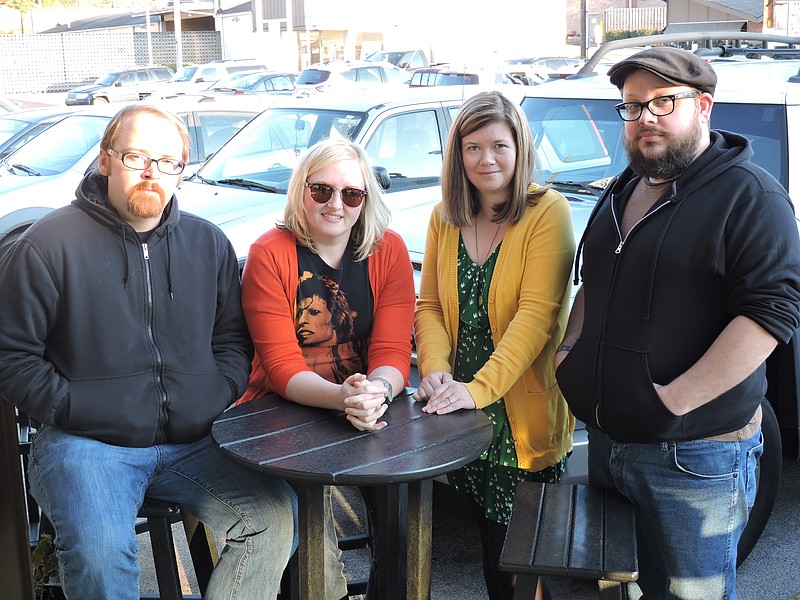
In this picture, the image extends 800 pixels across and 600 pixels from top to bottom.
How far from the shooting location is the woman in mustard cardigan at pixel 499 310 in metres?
2.94

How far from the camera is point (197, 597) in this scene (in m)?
3.37

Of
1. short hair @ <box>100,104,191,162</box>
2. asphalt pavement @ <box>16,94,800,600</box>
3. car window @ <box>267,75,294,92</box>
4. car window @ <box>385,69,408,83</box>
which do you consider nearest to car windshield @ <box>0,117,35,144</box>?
asphalt pavement @ <box>16,94,800,600</box>

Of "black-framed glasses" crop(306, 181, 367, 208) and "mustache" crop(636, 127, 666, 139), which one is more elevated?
"mustache" crop(636, 127, 666, 139)

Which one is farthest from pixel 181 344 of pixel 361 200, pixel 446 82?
pixel 446 82

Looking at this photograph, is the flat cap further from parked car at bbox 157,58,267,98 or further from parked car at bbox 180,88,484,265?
parked car at bbox 157,58,267,98

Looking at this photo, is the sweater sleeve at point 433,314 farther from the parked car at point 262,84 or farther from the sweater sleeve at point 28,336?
the parked car at point 262,84

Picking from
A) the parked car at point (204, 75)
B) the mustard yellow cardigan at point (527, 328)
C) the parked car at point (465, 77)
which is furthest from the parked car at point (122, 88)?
the mustard yellow cardigan at point (527, 328)

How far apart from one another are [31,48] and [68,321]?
45727 millimetres

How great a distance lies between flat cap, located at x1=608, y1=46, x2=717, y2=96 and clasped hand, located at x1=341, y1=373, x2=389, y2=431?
119 centimetres

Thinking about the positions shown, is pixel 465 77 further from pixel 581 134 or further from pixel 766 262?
pixel 766 262

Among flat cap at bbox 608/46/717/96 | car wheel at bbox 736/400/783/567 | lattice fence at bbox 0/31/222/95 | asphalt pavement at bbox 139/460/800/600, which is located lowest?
asphalt pavement at bbox 139/460/800/600

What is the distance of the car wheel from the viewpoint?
3.72m

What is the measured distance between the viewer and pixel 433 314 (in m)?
3.20

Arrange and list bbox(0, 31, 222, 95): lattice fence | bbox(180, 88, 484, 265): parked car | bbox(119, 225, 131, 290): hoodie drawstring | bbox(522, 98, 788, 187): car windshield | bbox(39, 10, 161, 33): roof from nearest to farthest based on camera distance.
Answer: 1. bbox(119, 225, 131, 290): hoodie drawstring
2. bbox(522, 98, 788, 187): car windshield
3. bbox(180, 88, 484, 265): parked car
4. bbox(0, 31, 222, 95): lattice fence
5. bbox(39, 10, 161, 33): roof
